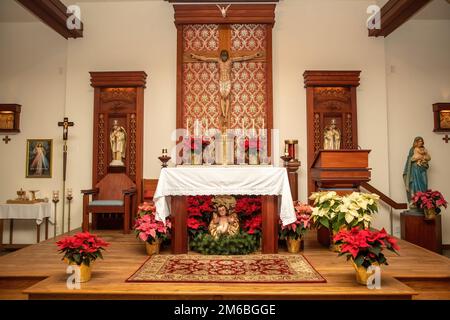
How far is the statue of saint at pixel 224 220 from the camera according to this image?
473cm

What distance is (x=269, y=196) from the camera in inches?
Result: 181

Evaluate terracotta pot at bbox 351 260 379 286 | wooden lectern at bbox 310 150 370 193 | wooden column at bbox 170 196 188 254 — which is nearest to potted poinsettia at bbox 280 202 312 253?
wooden lectern at bbox 310 150 370 193

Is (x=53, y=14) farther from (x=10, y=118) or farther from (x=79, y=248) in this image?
(x=79, y=248)

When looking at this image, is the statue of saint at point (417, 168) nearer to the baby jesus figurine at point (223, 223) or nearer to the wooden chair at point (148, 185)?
the baby jesus figurine at point (223, 223)

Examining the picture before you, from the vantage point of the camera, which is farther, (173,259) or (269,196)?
(269,196)

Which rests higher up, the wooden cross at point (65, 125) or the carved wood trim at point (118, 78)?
the carved wood trim at point (118, 78)

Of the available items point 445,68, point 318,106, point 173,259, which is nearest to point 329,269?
point 173,259

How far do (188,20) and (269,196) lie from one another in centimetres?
412

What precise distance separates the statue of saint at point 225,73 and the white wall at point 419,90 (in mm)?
2785

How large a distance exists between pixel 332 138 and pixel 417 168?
5.32 ft

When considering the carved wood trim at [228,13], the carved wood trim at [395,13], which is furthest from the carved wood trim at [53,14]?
the carved wood trim at [395,13]

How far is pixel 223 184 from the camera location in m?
4.53

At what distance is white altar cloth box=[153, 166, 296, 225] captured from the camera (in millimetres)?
4496

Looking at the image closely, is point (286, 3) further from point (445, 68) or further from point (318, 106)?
point (445, 68)
